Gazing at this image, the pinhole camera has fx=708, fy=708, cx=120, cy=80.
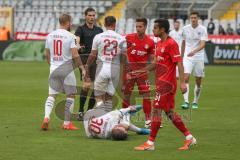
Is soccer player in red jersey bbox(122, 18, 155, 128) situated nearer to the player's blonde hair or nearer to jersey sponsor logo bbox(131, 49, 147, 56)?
jersey sponsor logo bbox(131, 49, 147, 56)

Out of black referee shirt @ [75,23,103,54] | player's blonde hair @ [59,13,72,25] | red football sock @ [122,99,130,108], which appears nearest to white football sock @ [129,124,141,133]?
red football sock @ [122,99,130,108]

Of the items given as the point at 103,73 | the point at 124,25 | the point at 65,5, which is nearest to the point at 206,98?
the point at 103,73

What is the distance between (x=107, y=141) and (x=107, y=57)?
6.73ft

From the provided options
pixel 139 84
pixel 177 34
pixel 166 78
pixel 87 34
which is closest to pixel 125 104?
pixel 139 84

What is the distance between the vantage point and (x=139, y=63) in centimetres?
1441

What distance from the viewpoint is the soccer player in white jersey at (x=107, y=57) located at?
13508mm

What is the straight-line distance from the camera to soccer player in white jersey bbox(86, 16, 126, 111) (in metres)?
13.5

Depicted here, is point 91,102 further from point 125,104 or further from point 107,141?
point 107,141

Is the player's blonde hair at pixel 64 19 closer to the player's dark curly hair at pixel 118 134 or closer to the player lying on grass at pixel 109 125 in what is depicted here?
the player lying on grass at pixel 109 125

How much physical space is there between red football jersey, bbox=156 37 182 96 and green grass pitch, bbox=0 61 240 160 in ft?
3.26

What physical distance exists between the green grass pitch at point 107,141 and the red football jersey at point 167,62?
3.26ft

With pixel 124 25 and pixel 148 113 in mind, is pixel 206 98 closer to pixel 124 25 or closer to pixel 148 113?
pixel 148 113

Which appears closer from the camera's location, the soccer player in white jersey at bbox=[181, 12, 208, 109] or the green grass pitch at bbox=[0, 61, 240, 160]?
the green grass pitch at bbox=[0, 61, 240, 160]

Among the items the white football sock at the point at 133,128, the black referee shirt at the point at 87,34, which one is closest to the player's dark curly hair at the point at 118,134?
the white football sock at the point at 133,128
